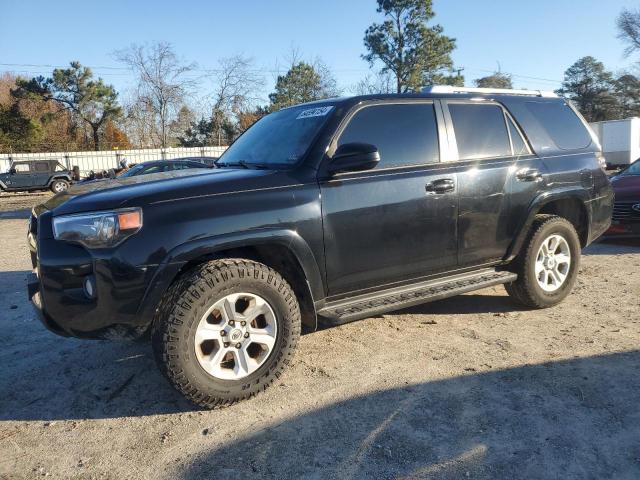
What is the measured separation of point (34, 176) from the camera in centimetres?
2597

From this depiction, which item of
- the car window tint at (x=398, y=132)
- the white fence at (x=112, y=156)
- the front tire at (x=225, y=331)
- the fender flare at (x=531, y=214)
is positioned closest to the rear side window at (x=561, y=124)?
the fender flare at (x=531, y=214)

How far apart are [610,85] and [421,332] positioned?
66.0m

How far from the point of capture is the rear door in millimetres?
4086

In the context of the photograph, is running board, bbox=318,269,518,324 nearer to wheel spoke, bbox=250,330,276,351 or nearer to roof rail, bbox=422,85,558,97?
wheel spoke, bbox=250,330,276,351

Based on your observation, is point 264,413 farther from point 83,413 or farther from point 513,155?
point 513,155

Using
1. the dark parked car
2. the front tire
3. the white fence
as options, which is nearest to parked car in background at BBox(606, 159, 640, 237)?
the front tire

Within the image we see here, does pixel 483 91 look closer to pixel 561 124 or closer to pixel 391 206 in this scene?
pixel 561 124

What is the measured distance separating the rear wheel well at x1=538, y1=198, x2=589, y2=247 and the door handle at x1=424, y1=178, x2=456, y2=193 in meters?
1.39

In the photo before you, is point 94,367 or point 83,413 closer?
point 83,413

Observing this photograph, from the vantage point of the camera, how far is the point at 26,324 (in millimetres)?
4797

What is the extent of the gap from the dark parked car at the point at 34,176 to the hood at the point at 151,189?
83.7 ft

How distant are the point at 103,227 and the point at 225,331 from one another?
946 millimetres

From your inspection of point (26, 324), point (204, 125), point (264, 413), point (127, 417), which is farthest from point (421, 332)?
point (204, 125)

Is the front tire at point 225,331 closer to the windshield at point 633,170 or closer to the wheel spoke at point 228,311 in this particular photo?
the wheel spoke at point 228,311
